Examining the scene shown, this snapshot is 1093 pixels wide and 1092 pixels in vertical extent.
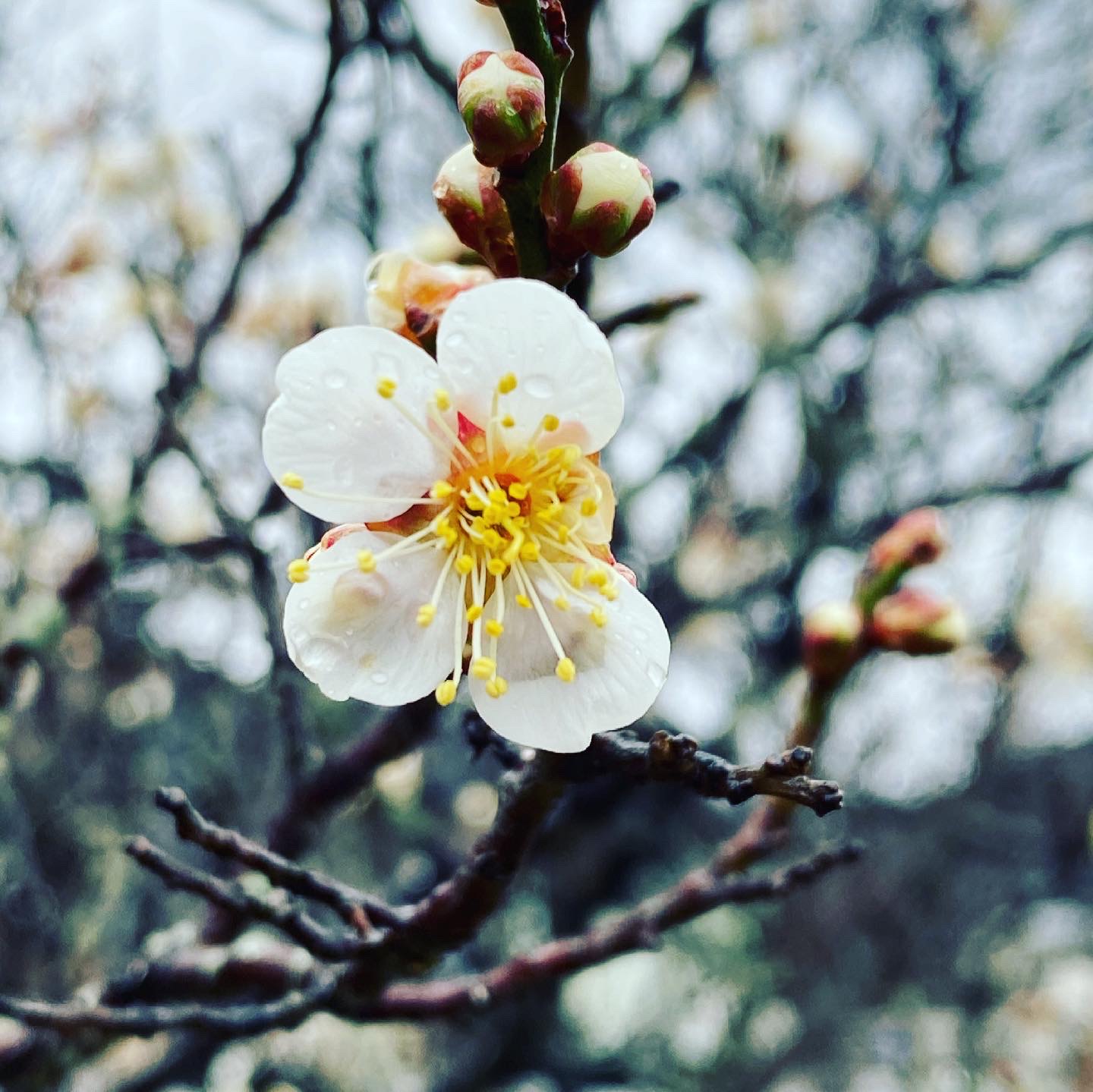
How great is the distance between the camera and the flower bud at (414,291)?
2.72 feet

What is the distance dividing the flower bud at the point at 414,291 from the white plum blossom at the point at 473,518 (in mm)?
98

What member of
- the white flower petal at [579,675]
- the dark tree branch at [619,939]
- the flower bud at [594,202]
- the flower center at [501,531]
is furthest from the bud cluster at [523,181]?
the dark tree branch at [619,939]

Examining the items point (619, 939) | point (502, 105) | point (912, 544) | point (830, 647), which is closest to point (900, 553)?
point (912, 544)

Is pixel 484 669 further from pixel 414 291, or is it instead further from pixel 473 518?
pixel 414 291

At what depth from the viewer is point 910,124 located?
12.5 feet

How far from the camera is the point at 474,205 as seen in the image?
30.2 inches

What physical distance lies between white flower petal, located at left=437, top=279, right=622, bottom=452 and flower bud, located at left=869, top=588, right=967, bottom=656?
0.70m

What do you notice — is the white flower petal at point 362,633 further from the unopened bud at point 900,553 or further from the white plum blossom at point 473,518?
the unopened bud at point 900,553

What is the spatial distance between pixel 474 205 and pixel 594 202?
4.9 inches

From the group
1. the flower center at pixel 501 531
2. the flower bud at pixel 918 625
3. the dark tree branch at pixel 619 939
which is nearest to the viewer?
the flower center at pixel 501 531

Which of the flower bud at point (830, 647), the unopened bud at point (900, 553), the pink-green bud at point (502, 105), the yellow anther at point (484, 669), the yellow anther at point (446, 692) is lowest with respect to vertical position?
the flower bud at point (830, 647)

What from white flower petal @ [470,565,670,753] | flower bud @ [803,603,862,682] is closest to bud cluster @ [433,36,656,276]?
white flower petal @ [470,565,670,753]

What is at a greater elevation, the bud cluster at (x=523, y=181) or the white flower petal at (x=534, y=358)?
the bud cluster at (x=523, y=181)

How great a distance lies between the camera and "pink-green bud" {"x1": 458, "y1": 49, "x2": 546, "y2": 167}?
63cm
